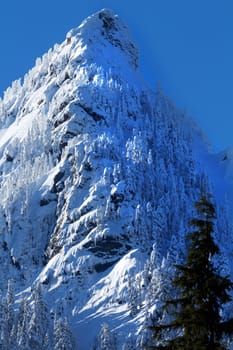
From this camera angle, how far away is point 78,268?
654 feet

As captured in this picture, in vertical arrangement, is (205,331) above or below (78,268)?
below

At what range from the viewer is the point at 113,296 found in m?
182

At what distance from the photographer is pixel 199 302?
18844 mm

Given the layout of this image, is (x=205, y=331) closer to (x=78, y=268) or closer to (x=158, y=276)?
(x=158, y=276)

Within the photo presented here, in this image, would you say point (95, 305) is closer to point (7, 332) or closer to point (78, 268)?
point (78, 268)

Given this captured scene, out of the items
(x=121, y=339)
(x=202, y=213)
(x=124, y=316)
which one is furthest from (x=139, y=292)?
(x=202, y=213)

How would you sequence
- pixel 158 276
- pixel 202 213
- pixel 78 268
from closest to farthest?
1. pixel 202 213
2. pixel 158 276
3. pixel 78 268

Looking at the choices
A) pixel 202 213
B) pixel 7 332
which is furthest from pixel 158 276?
pixel 202 213

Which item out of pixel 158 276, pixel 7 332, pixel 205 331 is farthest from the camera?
pixel 158 276

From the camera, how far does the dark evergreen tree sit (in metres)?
18.5

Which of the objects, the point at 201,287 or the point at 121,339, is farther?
the point at 121,339

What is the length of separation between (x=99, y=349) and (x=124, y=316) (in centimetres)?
1913

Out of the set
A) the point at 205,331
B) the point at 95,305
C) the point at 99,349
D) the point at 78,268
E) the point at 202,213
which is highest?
the point at 78,268

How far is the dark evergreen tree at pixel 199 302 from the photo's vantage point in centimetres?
1845
